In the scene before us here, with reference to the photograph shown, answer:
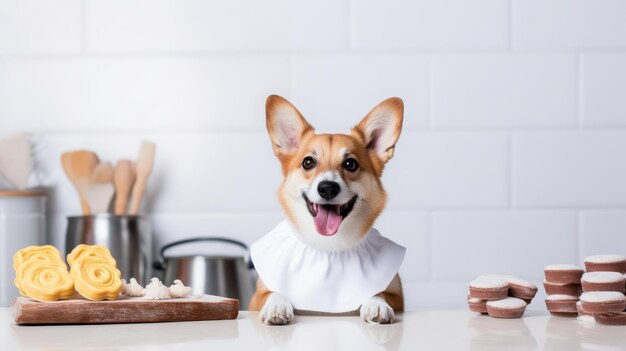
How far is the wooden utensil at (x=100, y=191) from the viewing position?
5.44 feet

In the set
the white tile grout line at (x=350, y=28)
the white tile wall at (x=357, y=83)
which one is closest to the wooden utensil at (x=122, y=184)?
the white tile wall at (x=357, y=83)

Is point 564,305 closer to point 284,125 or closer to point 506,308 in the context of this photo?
point 506,308

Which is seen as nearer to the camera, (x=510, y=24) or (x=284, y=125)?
(x=284, y=125)

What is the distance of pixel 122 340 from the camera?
806 mm

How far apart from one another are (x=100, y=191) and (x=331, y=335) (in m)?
0.95

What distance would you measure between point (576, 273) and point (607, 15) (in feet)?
2.98

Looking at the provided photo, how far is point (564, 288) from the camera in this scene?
1018 mm

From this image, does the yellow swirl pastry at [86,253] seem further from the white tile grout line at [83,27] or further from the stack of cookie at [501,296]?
the white tile grout line at [83,27]

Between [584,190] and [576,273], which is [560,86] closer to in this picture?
[584,190]

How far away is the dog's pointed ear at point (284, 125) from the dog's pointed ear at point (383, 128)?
8 cm

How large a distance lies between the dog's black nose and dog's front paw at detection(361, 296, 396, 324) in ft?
0.49

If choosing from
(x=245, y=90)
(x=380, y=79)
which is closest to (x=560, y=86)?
(x=380, y=79)

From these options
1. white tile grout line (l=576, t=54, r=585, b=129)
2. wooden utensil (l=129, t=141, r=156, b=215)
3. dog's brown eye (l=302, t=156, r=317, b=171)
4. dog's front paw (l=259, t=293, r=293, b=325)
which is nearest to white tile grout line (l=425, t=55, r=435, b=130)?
white tile grout line (l=576, t=54, r=585, b=129)

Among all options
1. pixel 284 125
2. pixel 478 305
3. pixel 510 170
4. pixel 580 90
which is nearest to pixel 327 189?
pixel 284 125
